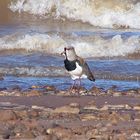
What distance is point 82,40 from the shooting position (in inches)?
565

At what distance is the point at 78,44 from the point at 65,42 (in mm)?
245

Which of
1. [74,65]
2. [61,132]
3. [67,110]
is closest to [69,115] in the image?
[67,110]

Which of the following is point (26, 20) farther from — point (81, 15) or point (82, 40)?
point (82, 40)

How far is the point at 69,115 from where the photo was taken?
6176 mm

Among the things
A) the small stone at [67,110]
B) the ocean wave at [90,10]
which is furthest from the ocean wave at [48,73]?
the ocean wave at [90,10]

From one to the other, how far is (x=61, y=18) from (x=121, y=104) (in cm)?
1333

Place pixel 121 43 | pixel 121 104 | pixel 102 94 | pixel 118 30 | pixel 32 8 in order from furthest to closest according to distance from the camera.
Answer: pixel 32 8 → pixel 118 30 → pixel 121 43 → pixel 102 94 → pixel 121 104

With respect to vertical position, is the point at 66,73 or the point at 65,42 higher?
the point at 65,42

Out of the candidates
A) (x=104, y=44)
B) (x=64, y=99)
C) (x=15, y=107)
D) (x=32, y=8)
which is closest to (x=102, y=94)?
(x=64, y=99)

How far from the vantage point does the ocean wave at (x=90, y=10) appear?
64.6ft

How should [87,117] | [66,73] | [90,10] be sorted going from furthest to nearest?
[90,10]
[66,73]
[87,117]

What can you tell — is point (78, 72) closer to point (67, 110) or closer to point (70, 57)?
point (70, 57)

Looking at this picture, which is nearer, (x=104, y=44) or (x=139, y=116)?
(x=139, y=116)

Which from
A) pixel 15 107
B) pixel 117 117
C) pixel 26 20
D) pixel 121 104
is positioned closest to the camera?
pixel 117 117
